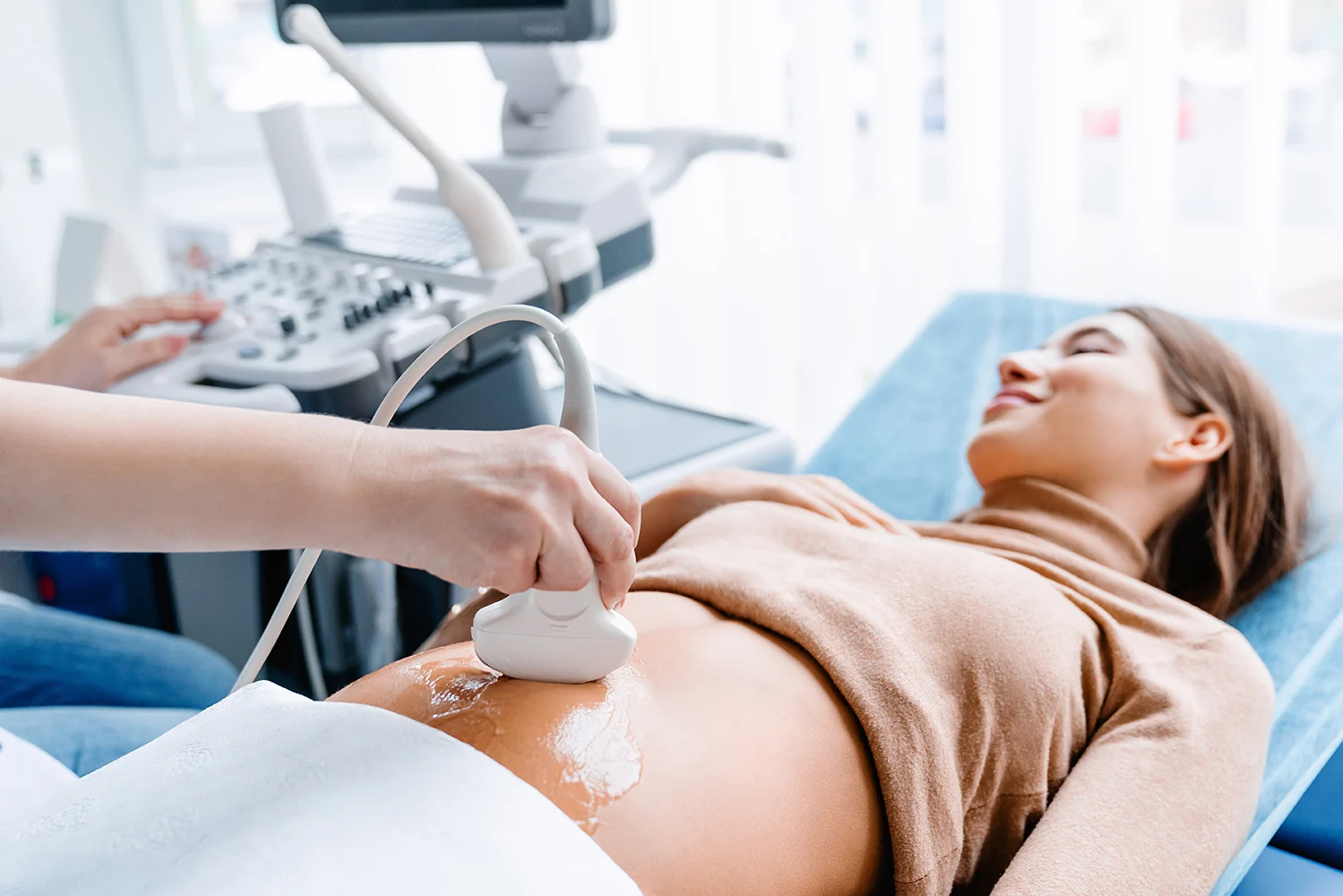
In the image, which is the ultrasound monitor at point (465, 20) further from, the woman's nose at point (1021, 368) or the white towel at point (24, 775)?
the white towel at point (24, 775)

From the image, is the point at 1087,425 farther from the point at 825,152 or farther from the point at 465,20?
the point at 825,152

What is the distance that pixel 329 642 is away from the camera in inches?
61.6

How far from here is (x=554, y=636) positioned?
79 centimetres

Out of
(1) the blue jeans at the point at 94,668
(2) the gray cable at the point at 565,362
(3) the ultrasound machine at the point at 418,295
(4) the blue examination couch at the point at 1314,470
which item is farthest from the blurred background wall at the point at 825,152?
(2) the gray cable at the point at 565,362

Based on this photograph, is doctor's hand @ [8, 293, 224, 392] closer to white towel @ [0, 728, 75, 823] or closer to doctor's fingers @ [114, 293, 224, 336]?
doctor's fingers @ [114, 293, 224, 336]

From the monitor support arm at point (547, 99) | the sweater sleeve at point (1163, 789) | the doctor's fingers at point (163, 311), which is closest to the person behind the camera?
the sweater sleeve at point (1163, 789)

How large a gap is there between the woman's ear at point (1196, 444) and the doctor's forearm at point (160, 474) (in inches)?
37.7

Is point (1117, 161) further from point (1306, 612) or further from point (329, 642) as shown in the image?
point (329, 642)

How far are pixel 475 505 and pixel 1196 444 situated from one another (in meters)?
0.96

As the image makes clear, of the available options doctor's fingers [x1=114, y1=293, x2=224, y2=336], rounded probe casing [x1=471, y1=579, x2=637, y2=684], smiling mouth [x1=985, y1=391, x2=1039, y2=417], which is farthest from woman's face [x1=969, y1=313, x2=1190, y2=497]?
doctor's fingers [x1=114, y1=293, x2=224, y2=336]

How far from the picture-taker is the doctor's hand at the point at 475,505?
0.65 metres

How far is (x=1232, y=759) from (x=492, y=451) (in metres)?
0.71

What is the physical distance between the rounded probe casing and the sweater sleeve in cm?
34

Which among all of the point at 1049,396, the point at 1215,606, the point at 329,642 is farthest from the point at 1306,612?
the point at 329,642
